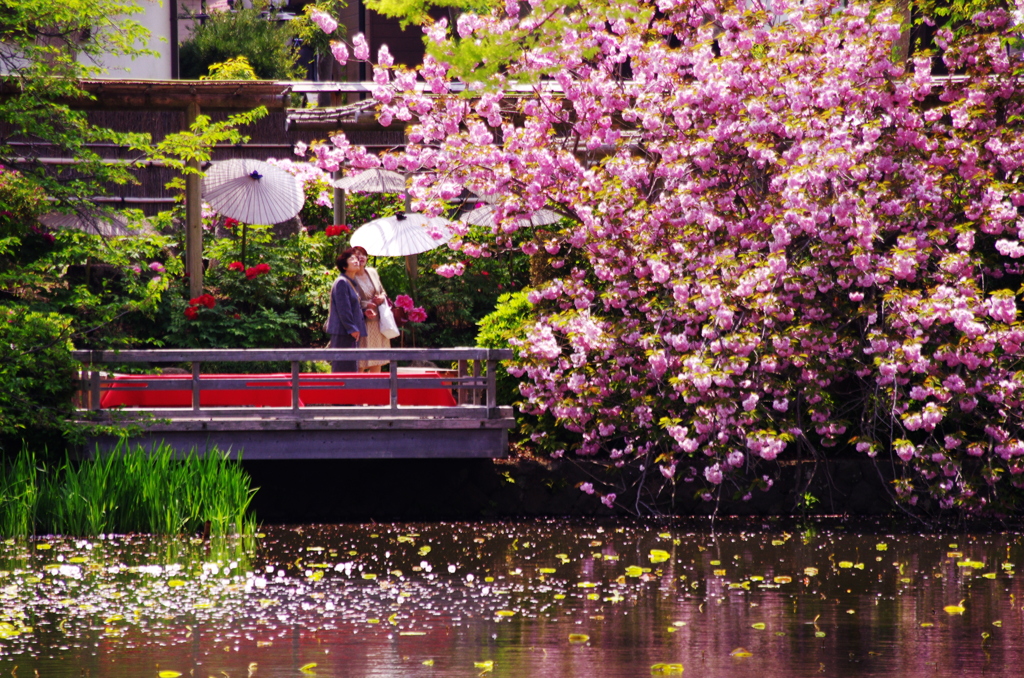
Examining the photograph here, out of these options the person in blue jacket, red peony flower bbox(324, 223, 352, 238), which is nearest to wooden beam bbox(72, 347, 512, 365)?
the person in blue jacket

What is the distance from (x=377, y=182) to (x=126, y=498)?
23.5 ft

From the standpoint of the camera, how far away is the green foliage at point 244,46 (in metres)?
28.4

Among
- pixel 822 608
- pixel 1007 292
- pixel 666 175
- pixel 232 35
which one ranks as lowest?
pixel 822 608

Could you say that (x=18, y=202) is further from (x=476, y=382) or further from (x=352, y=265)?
(x=476, y=382)

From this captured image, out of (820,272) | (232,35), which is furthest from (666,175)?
(232,35)

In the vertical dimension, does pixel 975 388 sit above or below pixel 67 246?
below

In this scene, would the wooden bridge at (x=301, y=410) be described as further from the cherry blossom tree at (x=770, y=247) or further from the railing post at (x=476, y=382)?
the cherry blossom tree at (x=770, y=247)

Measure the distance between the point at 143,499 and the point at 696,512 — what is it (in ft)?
17.0

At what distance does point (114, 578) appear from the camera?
8234mm

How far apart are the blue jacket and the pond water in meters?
2.31

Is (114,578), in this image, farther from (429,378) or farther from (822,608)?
(822,608)

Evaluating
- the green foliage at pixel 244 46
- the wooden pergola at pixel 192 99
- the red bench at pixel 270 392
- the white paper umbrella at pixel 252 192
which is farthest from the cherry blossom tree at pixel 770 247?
the green foliage at pixel 244 46

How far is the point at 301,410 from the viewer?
1080cm

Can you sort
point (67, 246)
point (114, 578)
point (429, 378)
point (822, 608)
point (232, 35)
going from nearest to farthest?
point (822, 608) → point (114, 578) → point (67, 246) → point (429, 378) → point (232, 35)
